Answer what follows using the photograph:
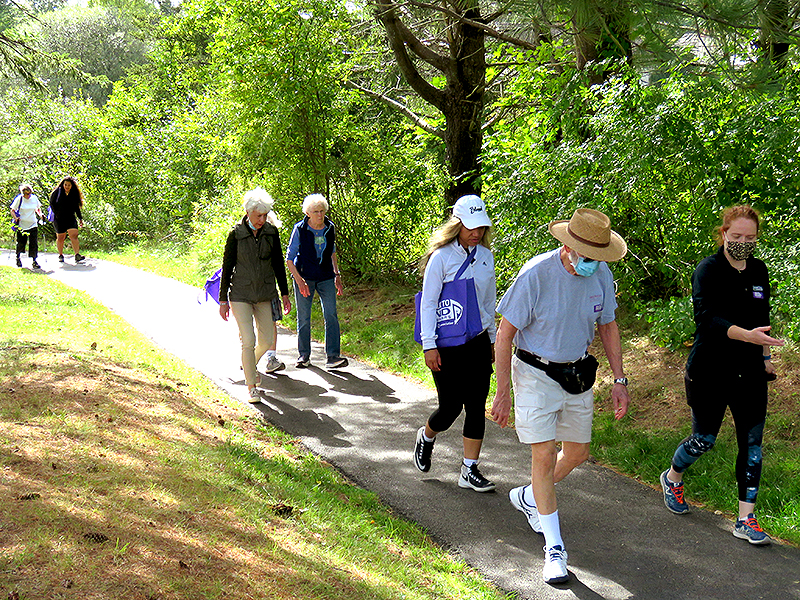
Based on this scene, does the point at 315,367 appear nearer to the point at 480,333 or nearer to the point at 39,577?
the point at 480,333

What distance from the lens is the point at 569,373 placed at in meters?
4.59

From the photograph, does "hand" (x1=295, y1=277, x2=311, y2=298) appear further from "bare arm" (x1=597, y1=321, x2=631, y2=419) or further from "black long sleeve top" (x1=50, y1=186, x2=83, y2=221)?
"black long sleeve top" (x1=50, y1=186, x2=83, y2=221)

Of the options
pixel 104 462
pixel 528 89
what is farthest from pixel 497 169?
pixel 104 462

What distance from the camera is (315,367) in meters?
9.72

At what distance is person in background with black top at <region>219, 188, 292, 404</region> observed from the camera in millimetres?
7773

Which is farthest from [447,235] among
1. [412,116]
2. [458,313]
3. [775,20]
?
[412,116]

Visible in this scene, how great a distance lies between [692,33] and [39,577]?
6.65 m

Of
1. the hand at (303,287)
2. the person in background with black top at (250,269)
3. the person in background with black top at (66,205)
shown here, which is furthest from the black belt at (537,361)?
the person in background with black top at (66,205)

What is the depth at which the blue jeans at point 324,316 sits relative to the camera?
955cm

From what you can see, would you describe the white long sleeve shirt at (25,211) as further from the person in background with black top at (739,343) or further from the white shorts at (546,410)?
the person in background with black top at (739,343)

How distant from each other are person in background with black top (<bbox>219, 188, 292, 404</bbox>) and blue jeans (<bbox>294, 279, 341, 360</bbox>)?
1.49m

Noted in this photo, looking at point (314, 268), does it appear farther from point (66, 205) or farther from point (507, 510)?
point (66, 205)

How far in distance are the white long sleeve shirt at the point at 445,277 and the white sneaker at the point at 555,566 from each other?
1.61 m

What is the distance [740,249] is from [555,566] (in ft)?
7.15
